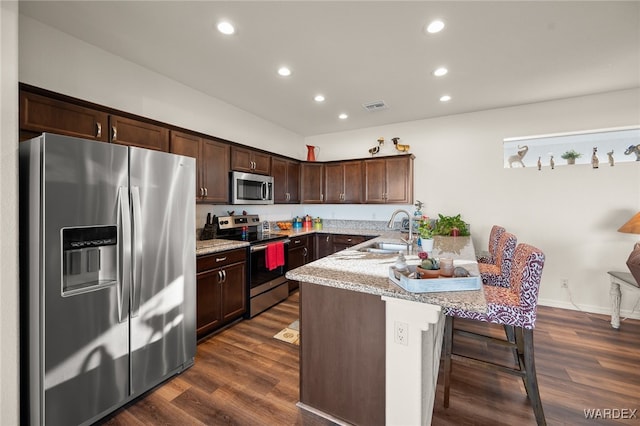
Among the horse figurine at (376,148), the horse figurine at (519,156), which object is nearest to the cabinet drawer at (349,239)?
the horse figurine at (376,148)

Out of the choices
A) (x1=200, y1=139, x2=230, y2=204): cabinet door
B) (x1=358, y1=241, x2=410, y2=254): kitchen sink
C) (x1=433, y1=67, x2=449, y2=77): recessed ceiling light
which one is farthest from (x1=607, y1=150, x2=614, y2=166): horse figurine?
(x1=200, y1=139, x2=230, y2=204): cabinet door

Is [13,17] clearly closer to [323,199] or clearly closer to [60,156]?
[60,156]

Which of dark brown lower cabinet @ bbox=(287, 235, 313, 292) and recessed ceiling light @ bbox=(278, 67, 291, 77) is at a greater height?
recessed ceiling light @ bbox=(278, 67, 291, 77)

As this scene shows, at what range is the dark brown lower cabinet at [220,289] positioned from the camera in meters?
2.61

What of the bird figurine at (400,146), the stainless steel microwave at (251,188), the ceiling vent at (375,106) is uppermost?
the ceiling vent at (375,106)

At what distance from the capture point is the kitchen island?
4.43 ft

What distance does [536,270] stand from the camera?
1.57 meters

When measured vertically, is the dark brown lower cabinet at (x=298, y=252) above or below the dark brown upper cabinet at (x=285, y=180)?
below

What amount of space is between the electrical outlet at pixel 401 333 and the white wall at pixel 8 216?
6.74 ft

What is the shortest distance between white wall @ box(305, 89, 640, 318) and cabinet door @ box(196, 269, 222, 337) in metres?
3.45

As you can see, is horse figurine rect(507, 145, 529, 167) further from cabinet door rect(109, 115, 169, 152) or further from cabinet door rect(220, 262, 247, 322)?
cabinet door rect(109, 115, 169, 152)

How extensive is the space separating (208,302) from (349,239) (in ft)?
7.93

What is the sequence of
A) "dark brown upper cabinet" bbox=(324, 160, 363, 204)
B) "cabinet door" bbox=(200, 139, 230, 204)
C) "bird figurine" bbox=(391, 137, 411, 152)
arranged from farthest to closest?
"dark brown upper cabinet" bbox=(324, 160, 363, 204), "bird figurine" bbox=(391, 137, 411, 152), "cabinet door" bbox=(200, 139, 230, 204)
